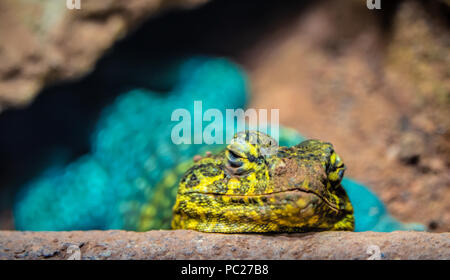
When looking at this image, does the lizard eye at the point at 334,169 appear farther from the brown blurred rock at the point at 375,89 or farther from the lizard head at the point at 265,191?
the brown blurred rock at the point at 375,89

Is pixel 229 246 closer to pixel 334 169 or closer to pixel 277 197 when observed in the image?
pixel 277 197

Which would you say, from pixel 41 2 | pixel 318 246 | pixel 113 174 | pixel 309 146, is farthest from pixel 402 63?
pixel 41 2

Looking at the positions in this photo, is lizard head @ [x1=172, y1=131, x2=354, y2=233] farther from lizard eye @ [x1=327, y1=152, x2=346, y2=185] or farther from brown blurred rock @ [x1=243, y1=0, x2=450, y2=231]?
brown blurred rock @ [x1=243, y1=0, x2=450, y2=231]

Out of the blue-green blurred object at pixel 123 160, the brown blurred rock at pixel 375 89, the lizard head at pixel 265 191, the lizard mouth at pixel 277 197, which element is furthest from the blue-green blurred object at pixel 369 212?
the blue-green blurred object at pixel 123 160

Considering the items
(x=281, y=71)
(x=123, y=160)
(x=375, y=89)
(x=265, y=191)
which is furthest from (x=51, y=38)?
(x=375, y=89)
